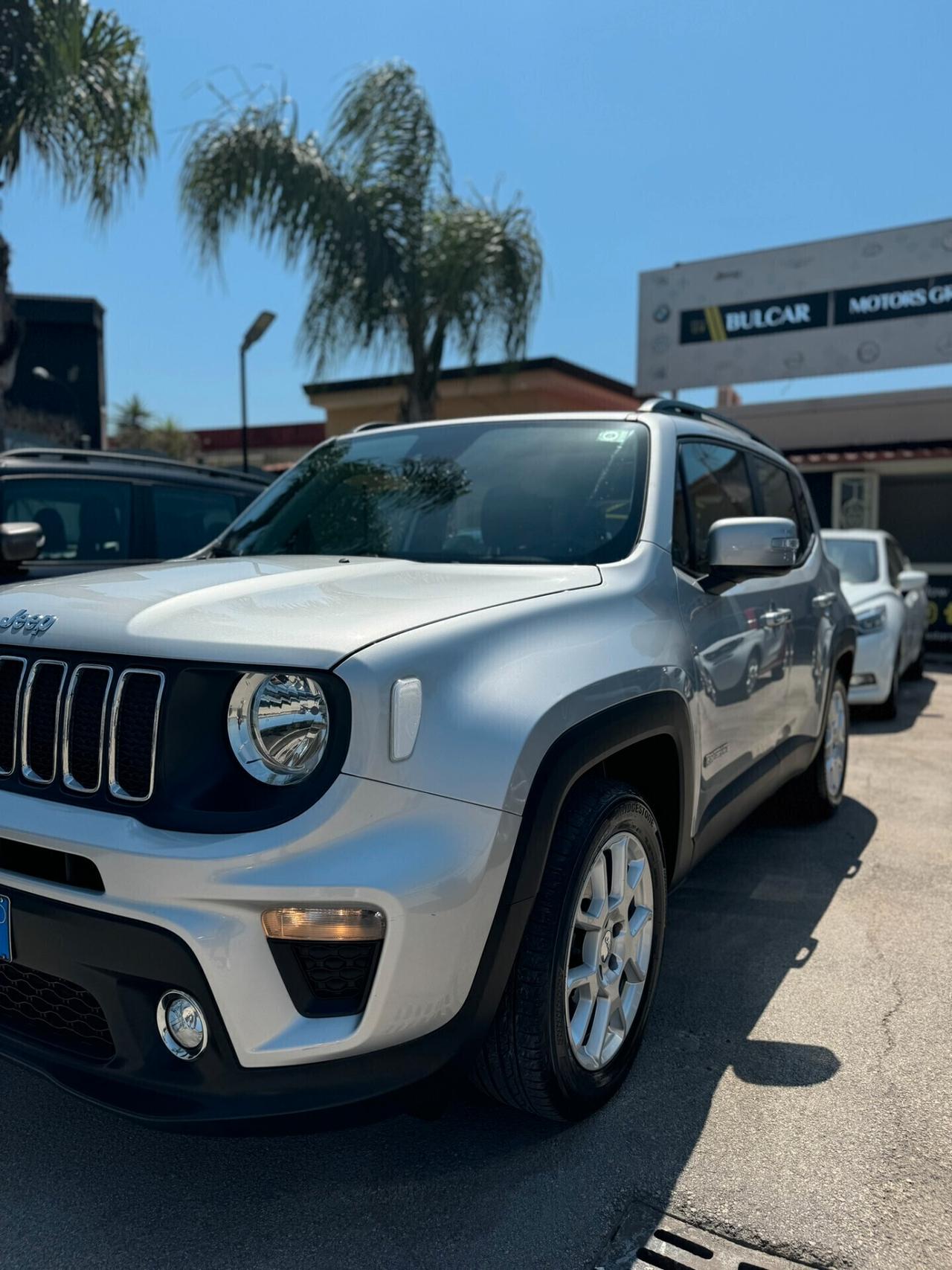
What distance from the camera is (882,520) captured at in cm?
1742

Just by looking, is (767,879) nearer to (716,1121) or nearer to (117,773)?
(716,1121)

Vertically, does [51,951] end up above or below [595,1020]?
above

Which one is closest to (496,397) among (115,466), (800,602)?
(115,466)

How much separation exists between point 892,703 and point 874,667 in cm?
56

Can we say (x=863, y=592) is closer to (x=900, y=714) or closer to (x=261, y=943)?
(x=900, y=714)

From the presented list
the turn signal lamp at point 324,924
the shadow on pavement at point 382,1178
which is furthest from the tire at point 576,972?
the turn signal lamp at point 324,924

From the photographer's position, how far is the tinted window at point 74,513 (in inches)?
206

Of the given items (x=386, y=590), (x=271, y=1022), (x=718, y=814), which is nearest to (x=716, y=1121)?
(x=718, y=814)

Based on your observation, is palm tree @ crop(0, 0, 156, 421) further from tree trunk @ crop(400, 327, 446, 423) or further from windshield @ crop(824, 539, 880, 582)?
windshield @ crop(824, 539, 880, 582)

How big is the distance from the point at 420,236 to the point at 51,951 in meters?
11.7

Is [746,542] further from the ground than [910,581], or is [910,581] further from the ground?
[746,542]

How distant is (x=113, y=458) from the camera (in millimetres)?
5785

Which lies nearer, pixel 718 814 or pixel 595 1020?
pixel 595 1020

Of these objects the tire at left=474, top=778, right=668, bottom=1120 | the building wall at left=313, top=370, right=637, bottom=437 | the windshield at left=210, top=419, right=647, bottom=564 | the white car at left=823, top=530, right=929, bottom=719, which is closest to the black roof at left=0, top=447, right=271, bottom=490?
the windshield at left=210, top=419, right=647, bottom=564
